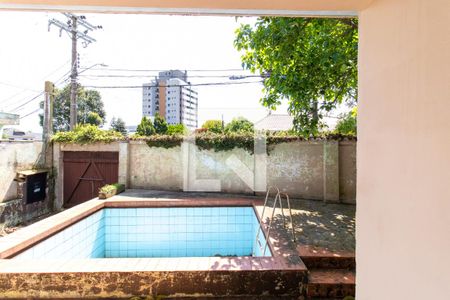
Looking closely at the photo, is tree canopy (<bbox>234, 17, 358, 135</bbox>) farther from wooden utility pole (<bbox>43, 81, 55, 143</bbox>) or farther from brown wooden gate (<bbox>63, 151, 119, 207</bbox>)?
wooden utility pole (<bbox>43, 81, 55, 143</bbox>)

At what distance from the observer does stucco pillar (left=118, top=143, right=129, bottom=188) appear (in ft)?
31.4

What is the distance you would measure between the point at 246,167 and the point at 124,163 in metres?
4.44

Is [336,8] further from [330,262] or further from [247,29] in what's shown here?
[247,29]

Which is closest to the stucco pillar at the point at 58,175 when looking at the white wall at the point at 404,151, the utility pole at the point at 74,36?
the utility pole at the point at 74,36

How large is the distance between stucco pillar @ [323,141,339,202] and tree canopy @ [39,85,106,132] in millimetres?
27482

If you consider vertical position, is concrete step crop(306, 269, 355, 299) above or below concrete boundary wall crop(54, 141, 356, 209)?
below

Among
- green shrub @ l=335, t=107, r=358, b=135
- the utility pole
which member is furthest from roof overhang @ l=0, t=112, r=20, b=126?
green shrub @ l=335, t=107, r=358, b=135

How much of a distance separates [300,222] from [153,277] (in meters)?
3.54

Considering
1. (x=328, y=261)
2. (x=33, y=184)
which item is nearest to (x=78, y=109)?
(x=33, y=184)

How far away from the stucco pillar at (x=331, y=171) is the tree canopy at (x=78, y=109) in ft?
90.2

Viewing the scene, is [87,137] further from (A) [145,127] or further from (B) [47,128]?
(A) [145,127]

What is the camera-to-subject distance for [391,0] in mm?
1355

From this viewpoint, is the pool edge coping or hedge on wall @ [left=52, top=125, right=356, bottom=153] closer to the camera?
the pool edge coping

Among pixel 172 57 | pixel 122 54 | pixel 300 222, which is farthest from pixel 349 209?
pixel 122 54
